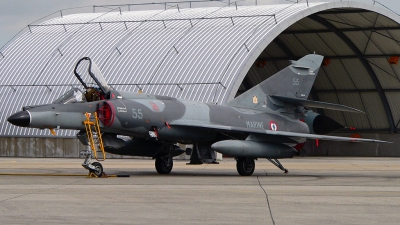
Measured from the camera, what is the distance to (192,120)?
21344mm

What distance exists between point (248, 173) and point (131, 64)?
17984 mm

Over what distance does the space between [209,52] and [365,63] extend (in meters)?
15.2

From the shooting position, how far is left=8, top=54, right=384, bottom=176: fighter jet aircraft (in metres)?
19.3

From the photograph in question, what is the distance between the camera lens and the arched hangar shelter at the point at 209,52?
36188 mm

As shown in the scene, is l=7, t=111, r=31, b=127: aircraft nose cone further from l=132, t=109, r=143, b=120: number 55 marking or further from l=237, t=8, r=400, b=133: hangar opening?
l=237, t=8, r=400, b=133: hangar opening

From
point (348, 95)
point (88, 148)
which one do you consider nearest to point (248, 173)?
point (88, 148)

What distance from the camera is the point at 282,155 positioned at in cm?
2136

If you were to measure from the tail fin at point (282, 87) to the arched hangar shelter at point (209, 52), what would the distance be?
9.96 metres

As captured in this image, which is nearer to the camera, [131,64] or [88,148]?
[88,148]

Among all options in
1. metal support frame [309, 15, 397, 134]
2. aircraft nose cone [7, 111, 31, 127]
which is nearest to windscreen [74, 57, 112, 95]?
aircraft nose cone [7, 111, 31, 127]

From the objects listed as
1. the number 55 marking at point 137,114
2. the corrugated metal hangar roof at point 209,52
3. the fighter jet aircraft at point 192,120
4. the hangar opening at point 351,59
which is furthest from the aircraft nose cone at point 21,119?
the hangar opening at point 351,59

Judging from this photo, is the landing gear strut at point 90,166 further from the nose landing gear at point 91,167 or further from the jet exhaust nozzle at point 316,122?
the jet exhaust nozzle at point 316,122
